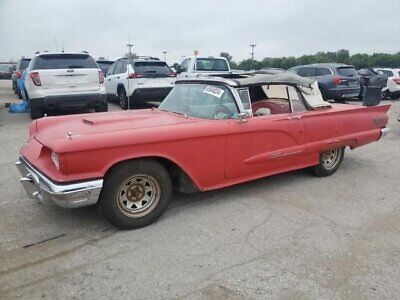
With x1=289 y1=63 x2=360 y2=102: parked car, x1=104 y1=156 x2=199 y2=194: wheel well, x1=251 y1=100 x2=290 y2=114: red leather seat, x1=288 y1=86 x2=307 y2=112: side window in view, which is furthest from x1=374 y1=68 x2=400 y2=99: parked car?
x1=104 y1=156 x2=199 y2=194: wheel well

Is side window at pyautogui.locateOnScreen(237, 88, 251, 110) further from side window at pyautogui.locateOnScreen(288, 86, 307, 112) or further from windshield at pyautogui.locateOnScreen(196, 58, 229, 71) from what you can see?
windshield at pyautogui.locateOnScreen(196, 58, 229, 71)

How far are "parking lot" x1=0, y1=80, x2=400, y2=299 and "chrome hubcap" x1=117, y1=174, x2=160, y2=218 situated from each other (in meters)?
0.22

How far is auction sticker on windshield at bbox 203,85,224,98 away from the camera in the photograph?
455cm

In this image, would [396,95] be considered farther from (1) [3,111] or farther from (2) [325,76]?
(1) [3,111]

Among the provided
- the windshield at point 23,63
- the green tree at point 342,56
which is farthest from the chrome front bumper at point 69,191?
the green tree at point 342,56

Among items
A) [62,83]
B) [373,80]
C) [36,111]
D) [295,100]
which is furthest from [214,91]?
[373,80]

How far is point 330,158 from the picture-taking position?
5.66m

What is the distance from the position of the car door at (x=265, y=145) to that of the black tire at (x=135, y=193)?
84cm

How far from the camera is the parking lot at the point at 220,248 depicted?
2.87 meters

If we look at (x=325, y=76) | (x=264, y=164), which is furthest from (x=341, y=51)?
(x=264, y=164)

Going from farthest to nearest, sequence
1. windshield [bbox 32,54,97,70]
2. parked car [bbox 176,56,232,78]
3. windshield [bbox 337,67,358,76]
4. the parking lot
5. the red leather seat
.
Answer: windshield [bbox 337,67,358,76] < parked car [bbox 176,56,232,78] < windshield [bbox 32,54,97,70] < the red leather seat < the parking lot

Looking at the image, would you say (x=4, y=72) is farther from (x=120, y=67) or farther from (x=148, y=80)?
(x=148, y=80)

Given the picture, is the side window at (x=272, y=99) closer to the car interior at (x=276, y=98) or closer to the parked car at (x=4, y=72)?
the car interior at (x=276, y=98)

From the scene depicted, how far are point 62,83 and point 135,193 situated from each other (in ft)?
20.6
